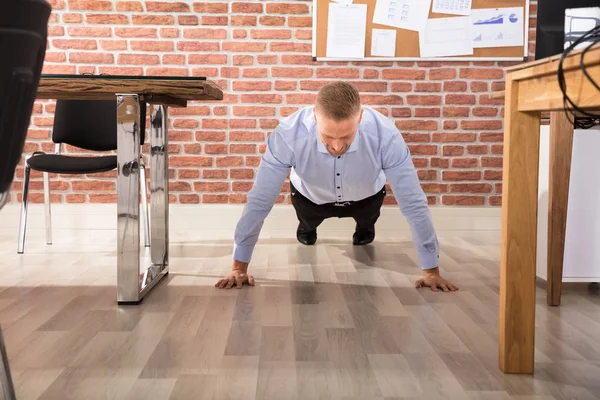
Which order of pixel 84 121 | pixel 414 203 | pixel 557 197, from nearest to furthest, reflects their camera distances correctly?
pixel 557 197
pixel 414 203
pixel 84 121

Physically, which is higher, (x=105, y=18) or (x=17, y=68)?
(x=105, y=18)

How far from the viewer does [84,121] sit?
3.31 m

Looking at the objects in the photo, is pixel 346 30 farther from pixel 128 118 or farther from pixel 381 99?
pixel 128 118

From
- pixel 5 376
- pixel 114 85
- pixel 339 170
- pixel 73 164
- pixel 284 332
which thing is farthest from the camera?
pixel 73 164

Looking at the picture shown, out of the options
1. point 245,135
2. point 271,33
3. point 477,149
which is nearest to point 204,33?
point 271,33

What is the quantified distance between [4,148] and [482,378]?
43.6 inches

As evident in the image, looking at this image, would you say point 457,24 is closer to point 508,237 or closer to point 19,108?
point 508,237

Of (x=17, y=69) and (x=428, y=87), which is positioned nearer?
(x=17, y=69)

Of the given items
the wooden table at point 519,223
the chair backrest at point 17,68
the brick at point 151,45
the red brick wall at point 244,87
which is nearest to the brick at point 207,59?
the red brick wall at point 244,87

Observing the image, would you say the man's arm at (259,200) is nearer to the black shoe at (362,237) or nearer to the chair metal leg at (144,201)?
the chair metal leg at (144,201)

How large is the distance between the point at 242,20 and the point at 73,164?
1331mm

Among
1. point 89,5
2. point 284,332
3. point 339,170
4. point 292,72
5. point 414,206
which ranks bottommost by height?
point 284,332

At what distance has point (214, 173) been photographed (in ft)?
12.3

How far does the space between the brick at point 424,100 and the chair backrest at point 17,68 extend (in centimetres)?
283
